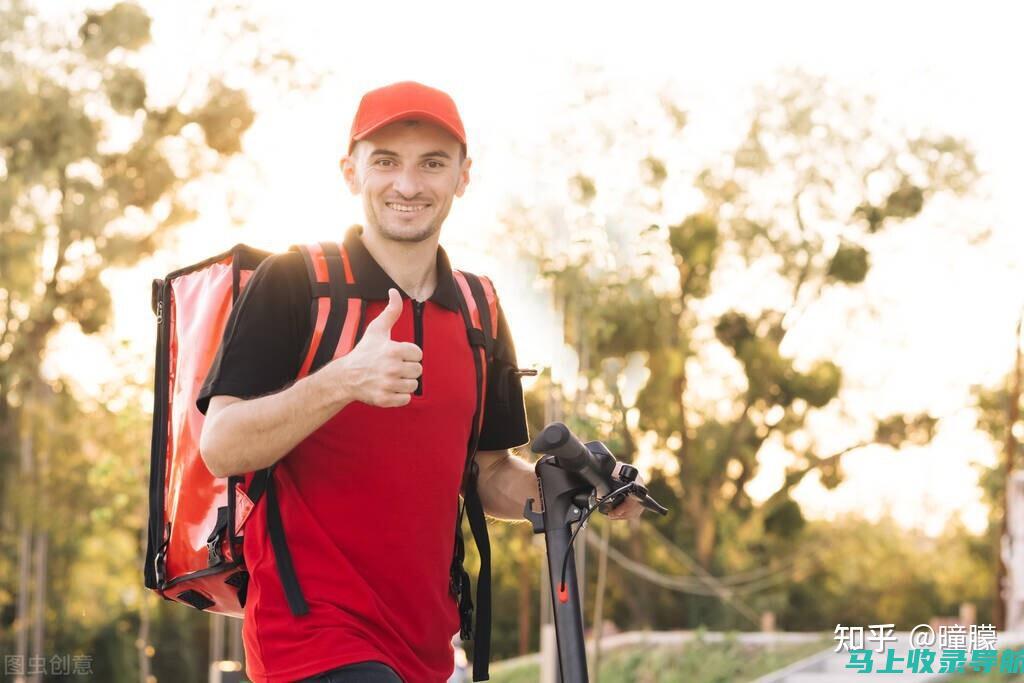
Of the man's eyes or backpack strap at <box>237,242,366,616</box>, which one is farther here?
the man's eyes

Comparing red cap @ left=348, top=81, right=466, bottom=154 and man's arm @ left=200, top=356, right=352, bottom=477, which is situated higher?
red cap @ left=348, top=81, right=466, bottom=154

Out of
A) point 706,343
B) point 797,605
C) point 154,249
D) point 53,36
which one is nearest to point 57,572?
point 154,249

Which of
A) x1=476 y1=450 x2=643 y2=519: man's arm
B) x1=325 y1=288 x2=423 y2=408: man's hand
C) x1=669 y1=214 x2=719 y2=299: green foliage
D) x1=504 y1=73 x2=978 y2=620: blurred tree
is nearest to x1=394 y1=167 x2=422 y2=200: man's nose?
x1=325 y1=288 x2=423 y2=408: man's hand

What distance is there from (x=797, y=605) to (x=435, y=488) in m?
26.8

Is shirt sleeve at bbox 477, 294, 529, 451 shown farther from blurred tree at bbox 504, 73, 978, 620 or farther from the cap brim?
blurred tree at bbox 504, 73, 978, 620

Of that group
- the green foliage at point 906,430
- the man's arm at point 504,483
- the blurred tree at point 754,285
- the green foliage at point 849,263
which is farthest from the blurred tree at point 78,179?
the man's arm at point 504,483

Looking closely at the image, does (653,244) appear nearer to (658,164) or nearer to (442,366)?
(658,164)

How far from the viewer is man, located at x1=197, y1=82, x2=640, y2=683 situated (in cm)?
225

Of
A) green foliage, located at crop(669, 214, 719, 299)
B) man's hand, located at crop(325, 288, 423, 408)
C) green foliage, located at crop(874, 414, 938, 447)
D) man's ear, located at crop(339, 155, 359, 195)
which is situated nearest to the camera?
man's hand, located at crop(325, 288, 423, 408)

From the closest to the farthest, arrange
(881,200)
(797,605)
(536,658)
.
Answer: (536,658)
(881,200)
(797,605)

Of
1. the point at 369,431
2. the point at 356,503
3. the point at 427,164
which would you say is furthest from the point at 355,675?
the point at 427,164

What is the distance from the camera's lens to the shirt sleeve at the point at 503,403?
2.81 m

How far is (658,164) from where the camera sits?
70.1 feet

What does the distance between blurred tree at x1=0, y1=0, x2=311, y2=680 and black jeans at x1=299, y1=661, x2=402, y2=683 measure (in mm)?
17324
